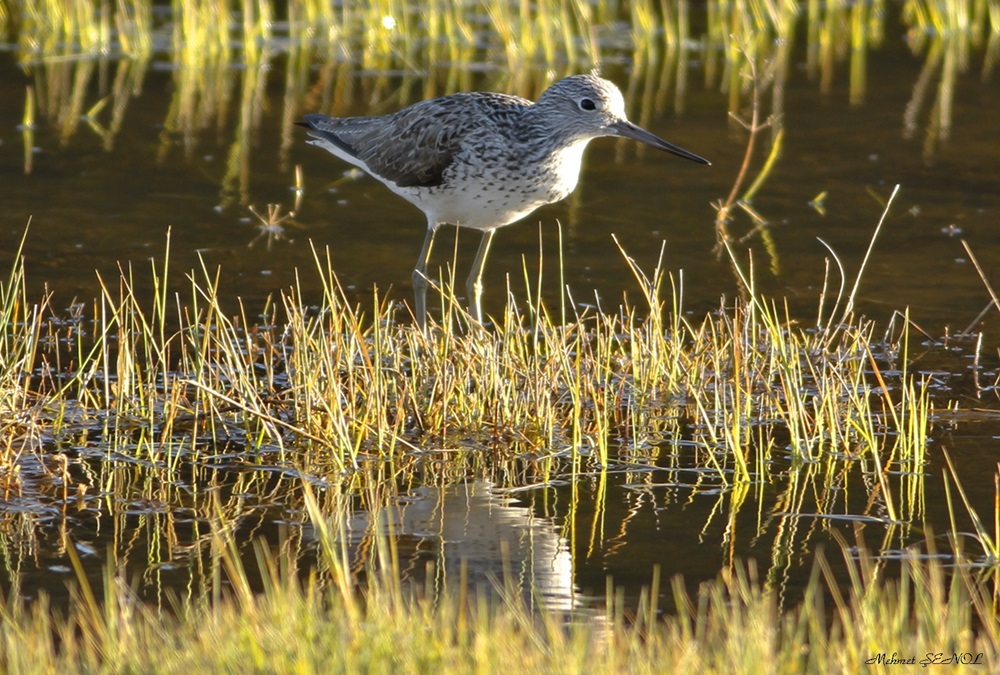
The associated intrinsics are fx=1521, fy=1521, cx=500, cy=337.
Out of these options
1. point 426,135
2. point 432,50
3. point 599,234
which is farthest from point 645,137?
point 432,50

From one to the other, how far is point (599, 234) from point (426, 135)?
2.19m

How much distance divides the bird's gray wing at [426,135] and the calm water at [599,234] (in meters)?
0.68

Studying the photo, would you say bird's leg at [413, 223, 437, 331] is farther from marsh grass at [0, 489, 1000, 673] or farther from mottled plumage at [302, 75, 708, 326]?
marsh grass at [0, 489, 1000, 673]

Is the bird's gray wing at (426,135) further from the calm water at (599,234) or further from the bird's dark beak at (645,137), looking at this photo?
the calm water at (599,234)

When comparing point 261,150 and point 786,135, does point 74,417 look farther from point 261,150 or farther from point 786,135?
point 786,135

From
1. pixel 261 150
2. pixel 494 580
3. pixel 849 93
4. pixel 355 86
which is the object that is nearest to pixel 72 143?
pixel 261 150

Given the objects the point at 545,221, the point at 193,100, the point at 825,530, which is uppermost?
the point at 193,100

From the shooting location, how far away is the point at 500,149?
24.3 feet

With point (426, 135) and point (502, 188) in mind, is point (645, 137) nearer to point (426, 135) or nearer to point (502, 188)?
point (502, 188)

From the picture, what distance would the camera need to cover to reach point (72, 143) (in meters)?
11.3

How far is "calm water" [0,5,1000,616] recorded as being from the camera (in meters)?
5.41

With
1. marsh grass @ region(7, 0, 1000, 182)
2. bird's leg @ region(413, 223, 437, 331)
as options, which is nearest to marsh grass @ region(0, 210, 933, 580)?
bird's leg @ region(413, 223, 437, 331)

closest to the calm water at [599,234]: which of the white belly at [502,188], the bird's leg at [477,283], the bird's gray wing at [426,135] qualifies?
the white belly at [502,188]

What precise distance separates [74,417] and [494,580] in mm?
2363
